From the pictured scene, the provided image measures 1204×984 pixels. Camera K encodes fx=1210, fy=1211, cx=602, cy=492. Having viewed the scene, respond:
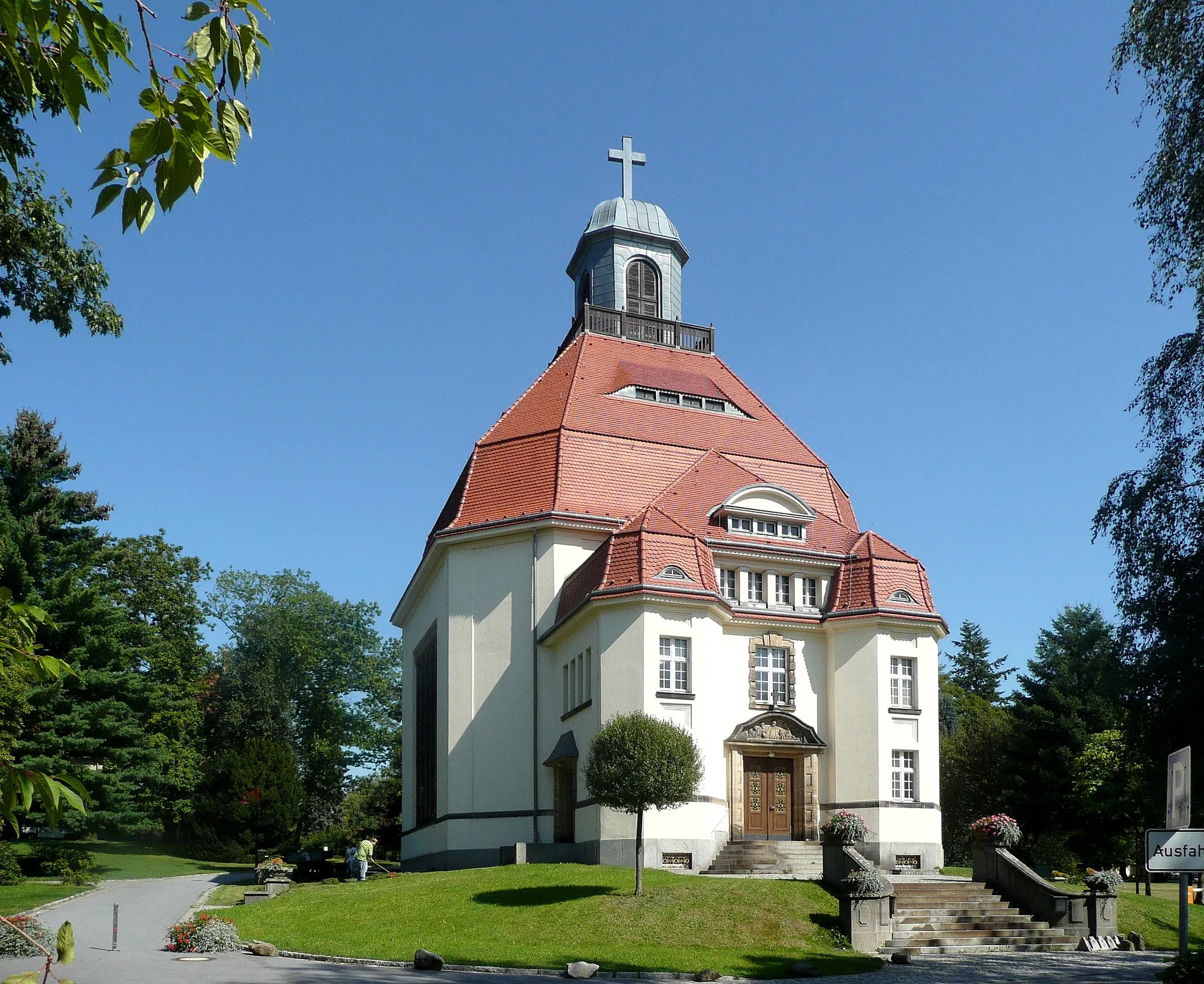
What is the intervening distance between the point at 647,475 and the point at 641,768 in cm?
1316

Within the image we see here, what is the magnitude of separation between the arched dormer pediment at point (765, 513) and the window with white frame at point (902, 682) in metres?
4.31

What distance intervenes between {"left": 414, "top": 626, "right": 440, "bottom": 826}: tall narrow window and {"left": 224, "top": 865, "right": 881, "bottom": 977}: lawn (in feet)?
32.7

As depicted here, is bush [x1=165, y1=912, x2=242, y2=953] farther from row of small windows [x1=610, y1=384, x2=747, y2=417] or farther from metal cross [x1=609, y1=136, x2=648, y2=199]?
metal cross [x1=609, y1=136, x2=648, y2=199]

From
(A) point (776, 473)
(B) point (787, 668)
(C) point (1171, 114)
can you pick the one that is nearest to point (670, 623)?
(B) point (787, 668)

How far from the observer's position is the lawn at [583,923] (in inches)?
786

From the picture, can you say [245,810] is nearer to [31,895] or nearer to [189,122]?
A: [31,895]

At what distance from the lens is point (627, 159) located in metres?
49.7

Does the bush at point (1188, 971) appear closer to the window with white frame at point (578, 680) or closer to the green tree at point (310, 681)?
the window with white frame at point (578, 680)

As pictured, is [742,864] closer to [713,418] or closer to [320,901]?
[320,901]

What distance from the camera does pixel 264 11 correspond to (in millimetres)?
3814

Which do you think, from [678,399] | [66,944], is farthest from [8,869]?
[66,944]

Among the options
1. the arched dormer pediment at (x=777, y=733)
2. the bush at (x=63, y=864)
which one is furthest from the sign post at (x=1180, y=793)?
the bush at (x=63, y=864)

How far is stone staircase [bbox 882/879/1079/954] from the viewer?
23125 mm

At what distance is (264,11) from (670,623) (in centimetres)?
2665
